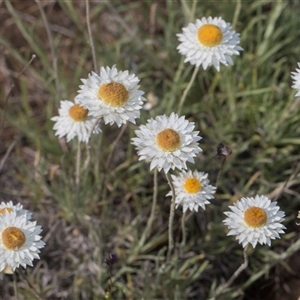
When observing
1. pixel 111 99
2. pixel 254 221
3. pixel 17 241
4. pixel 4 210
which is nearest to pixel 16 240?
pixel 17 241

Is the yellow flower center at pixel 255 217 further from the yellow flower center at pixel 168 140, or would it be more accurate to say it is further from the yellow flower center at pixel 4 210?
the yellow flower center at pixel 4 210

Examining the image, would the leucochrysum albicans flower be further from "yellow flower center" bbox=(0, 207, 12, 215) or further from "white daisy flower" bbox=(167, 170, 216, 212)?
"white daisy flower" bbox=(167, 170, 216, 212)

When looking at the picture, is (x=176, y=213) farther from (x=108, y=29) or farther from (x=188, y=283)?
(x=108, y=29)

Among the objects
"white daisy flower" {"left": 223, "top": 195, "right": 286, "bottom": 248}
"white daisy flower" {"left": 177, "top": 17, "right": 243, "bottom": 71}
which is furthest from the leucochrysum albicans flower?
"white daisy flower" {"left": 177, "top": 17, "right": 243, "bottom": 71}

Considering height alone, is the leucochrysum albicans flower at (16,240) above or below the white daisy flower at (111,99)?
below

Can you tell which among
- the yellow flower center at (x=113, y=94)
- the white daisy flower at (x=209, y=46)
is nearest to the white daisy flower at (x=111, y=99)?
the yellow flower center at (x=113, y=94)
